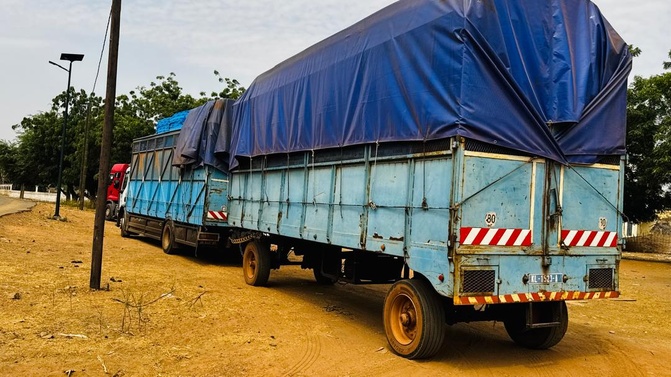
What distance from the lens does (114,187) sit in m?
26.6

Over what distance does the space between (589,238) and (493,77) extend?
2247 mm

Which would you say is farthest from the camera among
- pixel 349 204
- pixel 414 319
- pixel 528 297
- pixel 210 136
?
pixel 210 136

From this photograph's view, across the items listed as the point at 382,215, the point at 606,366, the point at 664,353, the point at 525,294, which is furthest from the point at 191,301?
the point at 664,353

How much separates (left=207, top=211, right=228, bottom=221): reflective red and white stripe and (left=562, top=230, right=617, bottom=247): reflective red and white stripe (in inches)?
327

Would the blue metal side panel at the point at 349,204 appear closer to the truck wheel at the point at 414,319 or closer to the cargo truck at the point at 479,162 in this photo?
the cargo truck at the point at 479,162

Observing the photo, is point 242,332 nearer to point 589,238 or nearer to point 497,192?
point 497,192

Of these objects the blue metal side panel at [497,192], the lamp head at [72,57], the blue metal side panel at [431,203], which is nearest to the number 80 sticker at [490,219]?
the blue metal side panel at [497,192]

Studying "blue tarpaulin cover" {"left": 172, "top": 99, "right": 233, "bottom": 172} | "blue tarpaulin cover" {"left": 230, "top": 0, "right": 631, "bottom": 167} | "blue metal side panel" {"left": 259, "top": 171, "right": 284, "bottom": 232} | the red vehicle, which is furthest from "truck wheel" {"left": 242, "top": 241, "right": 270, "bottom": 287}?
the red vehicle

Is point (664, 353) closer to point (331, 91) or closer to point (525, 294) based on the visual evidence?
point (525, 294)

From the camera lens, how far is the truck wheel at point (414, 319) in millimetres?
5469

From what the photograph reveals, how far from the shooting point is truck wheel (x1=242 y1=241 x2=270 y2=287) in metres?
10.0

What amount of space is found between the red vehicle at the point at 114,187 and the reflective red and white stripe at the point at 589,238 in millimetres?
23059

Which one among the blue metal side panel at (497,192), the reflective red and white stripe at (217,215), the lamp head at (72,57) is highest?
the lamp head at (72,57)

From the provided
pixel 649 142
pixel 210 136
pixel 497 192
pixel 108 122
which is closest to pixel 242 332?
pixel 497 192
